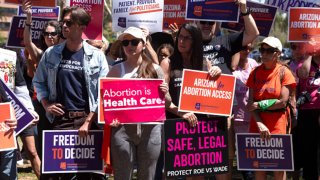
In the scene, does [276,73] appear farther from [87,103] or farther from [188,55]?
[87,103]

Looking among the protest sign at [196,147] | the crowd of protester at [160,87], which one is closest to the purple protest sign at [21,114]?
the crowd of protester at [160,87]

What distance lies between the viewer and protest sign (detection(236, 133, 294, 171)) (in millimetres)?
Result: 7664

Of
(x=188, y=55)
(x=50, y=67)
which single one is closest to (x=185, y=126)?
(x=188, y=55)

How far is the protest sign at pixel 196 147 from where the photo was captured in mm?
7262

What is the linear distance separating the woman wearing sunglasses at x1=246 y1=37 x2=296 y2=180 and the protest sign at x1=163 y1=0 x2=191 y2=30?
7.36 ft

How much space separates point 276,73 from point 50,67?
2.40 m

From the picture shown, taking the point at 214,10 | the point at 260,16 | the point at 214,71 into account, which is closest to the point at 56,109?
the point at 214,71

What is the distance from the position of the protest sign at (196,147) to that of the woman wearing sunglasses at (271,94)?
452mm

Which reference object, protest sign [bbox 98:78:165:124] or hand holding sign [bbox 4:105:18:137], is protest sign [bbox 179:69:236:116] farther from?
hand holding sign [bbox 4:105:18:137]

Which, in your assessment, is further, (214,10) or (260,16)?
(260,16)

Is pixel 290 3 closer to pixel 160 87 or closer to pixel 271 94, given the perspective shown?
pixel 271 94

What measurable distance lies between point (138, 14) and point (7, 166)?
9.99ft

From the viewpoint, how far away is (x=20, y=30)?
10.0 meters

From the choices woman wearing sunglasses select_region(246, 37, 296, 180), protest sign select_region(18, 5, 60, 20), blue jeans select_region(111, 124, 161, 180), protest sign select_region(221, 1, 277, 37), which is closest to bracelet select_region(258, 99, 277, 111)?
woman wearing sunglasses select_region(246, 37, 296, 180)
